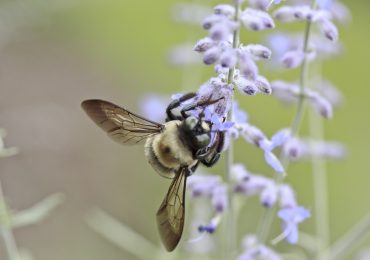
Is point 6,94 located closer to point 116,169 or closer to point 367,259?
point 116,169

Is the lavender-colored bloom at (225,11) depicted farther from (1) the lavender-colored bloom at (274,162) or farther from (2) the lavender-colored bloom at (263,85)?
(1) the lavender-colored bloom at (274,162)

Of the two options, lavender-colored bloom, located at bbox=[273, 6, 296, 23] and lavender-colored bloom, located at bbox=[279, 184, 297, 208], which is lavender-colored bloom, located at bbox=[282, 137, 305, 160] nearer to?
lavender-colored bloom, located at bbox=[279, 184, 297, 208]

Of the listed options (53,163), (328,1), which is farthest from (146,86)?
(328,1)

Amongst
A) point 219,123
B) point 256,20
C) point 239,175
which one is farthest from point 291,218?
point 256,20

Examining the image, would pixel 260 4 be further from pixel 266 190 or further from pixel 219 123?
pixel 266 190

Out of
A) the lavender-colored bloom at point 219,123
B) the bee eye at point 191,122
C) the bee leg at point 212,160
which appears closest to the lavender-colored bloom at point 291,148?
the bee leg at point 212,160

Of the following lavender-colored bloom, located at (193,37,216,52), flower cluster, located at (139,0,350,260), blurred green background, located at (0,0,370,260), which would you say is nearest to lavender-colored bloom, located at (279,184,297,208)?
flower cluster, located at (139,0,350,260)
